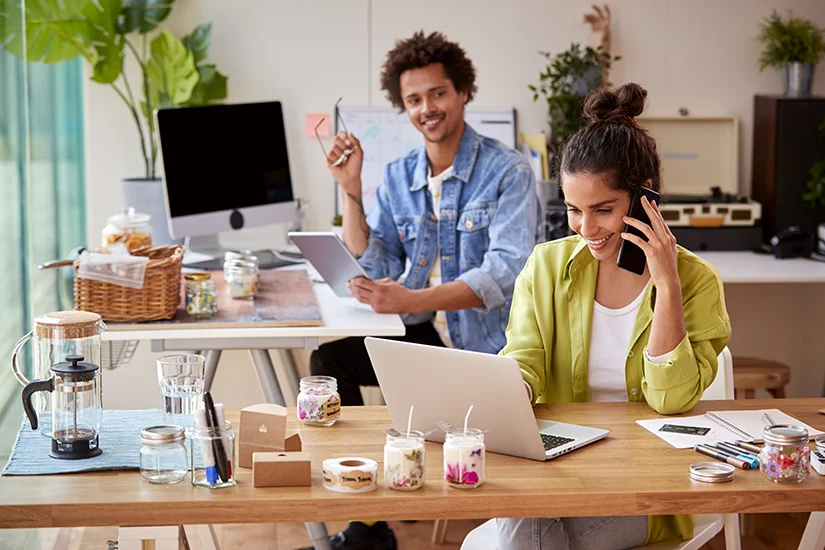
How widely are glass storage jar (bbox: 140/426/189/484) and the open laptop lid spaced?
335 millimetres

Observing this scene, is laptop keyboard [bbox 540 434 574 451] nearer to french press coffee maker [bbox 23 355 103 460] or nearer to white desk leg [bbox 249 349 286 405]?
french press coffee maker [bbox 23 355 103 460]

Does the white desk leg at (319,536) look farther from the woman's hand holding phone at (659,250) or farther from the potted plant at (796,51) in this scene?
the potted plant at (796,51)

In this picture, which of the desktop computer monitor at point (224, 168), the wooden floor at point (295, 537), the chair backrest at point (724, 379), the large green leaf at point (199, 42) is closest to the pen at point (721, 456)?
the chair backrest at point (724, 379)

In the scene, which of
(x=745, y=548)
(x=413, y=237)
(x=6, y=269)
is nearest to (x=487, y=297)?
(x=413, y=237)

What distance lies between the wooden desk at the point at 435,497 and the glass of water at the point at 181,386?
8.1 inches

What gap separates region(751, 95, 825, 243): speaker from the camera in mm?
3969

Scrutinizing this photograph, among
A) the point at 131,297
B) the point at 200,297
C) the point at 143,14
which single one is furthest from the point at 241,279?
the point at 143,14

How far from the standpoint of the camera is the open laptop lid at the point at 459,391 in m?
1.60

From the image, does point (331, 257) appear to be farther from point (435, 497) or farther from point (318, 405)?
point (435, 497)

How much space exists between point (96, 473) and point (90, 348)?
25cm

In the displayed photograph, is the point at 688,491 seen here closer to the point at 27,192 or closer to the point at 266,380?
the point at 266,380

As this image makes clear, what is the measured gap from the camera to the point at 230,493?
1479 mm

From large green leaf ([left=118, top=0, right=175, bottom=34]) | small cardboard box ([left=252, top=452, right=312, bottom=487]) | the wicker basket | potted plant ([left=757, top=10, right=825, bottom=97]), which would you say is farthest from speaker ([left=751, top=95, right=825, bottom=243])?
small cardboard box ([left=252, top=452, right=312, bottom=487])

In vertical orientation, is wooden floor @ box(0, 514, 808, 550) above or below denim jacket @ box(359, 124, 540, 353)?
below
